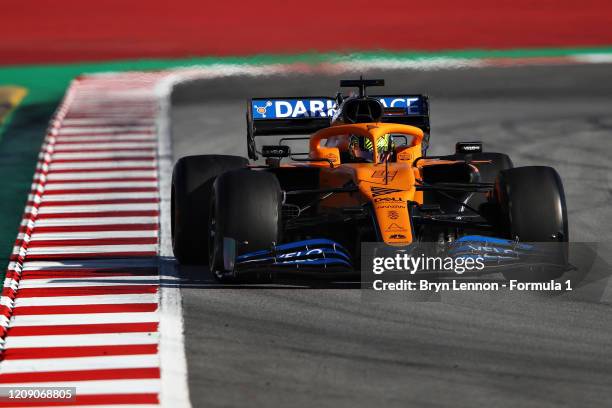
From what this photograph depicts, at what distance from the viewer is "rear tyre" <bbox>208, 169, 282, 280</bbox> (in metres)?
13.4

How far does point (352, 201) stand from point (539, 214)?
1982 mm

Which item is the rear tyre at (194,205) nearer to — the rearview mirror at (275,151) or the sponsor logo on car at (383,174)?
the rearview mirror at (275,151)

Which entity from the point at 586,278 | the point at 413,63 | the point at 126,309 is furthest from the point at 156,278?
the point at 413,63

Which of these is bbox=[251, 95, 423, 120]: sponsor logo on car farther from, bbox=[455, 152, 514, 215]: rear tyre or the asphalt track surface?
the asphalt track surface

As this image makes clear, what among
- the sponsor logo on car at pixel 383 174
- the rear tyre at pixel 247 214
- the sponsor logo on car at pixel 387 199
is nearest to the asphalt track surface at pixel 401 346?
the rear tyre at pixel 247 214

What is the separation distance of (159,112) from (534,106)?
280 inches

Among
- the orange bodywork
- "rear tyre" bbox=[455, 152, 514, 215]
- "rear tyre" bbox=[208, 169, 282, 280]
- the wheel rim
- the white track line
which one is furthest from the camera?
"rear tyre" bbox=[455, 152, 514, 215]

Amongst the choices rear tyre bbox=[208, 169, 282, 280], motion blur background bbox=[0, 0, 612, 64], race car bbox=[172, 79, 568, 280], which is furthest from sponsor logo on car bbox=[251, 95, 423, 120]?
motion blur background bbox=[0, 0, 612, 64]

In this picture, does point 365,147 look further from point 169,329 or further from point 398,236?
point 169,329

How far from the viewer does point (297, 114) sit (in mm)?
16719

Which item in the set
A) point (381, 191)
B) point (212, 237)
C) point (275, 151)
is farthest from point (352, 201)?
point (212, 237)

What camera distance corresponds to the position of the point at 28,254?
53.0ft

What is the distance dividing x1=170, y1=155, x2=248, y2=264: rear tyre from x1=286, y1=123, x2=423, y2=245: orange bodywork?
1075 mm

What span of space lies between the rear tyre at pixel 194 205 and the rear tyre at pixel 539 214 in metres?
3.26
